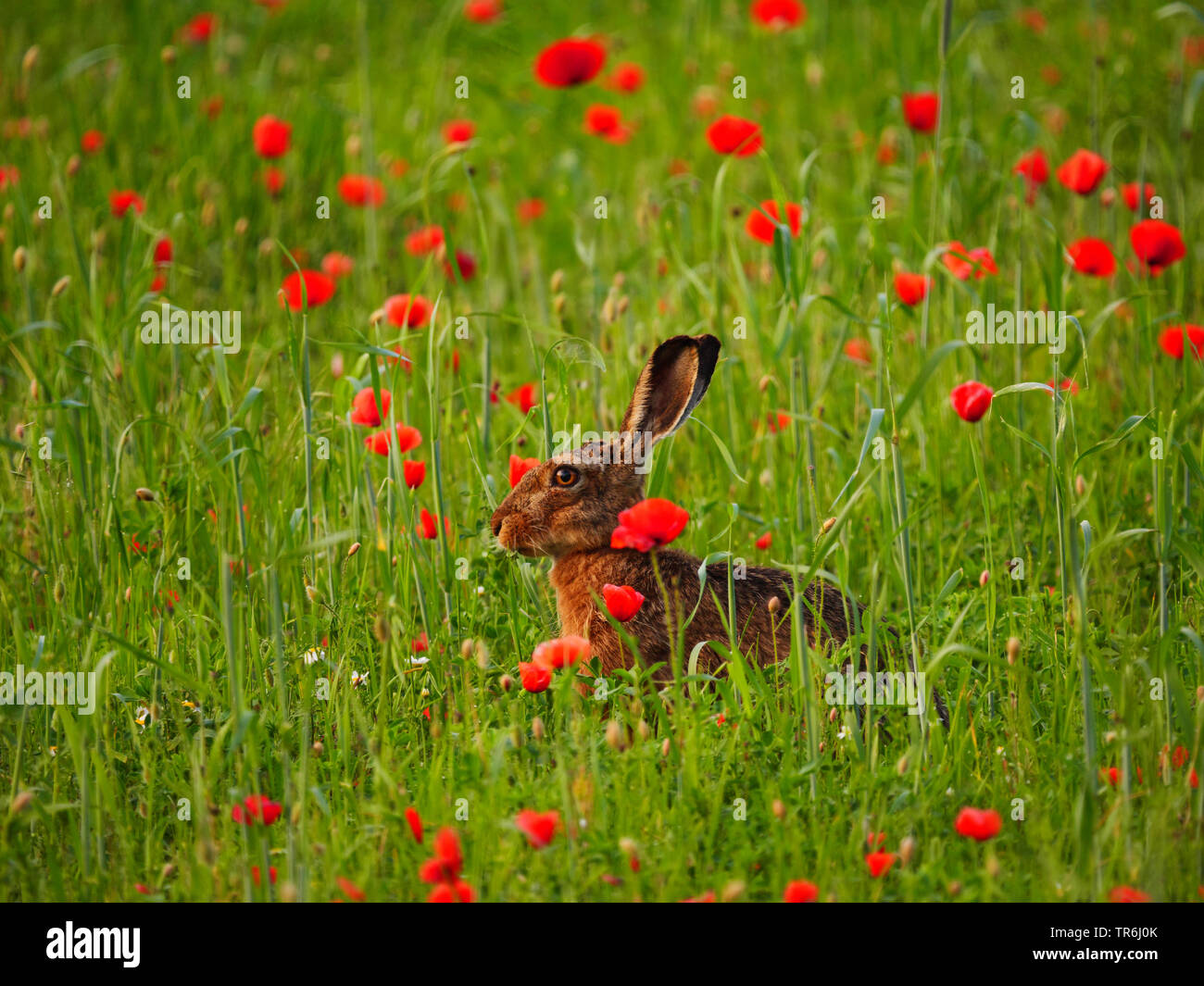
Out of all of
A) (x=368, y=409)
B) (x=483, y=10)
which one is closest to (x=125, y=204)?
(x=368, y=409)

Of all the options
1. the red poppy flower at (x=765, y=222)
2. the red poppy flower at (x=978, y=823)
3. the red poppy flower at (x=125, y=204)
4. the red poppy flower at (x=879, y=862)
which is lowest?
the red poppy flower at (x=879, y=862)

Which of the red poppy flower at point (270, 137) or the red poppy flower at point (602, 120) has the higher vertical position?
the red poppy flower at point (602, 120)

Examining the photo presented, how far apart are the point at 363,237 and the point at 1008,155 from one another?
12.2 feet

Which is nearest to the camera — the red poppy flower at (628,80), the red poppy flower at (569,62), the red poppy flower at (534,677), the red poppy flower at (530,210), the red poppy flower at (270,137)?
the red poppy flower at (534,677)

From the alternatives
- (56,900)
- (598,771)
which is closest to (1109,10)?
(598,771)

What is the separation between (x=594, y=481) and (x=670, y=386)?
1.44 feet

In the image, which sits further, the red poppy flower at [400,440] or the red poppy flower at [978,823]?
the red poppy flower at [400,440]

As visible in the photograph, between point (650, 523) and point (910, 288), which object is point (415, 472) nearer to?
point (650, 523)

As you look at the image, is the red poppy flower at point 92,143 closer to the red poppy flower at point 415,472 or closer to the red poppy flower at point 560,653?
the red poppy flower at point 415,472

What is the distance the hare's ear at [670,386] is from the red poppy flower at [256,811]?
5.70ft

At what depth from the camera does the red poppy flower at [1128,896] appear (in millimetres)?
2902

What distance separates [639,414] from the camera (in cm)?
435

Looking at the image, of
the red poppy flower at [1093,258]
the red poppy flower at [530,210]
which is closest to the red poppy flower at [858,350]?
the red poppy flower at [1093,258]

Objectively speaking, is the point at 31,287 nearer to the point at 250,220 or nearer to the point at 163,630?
the point at 250,220
